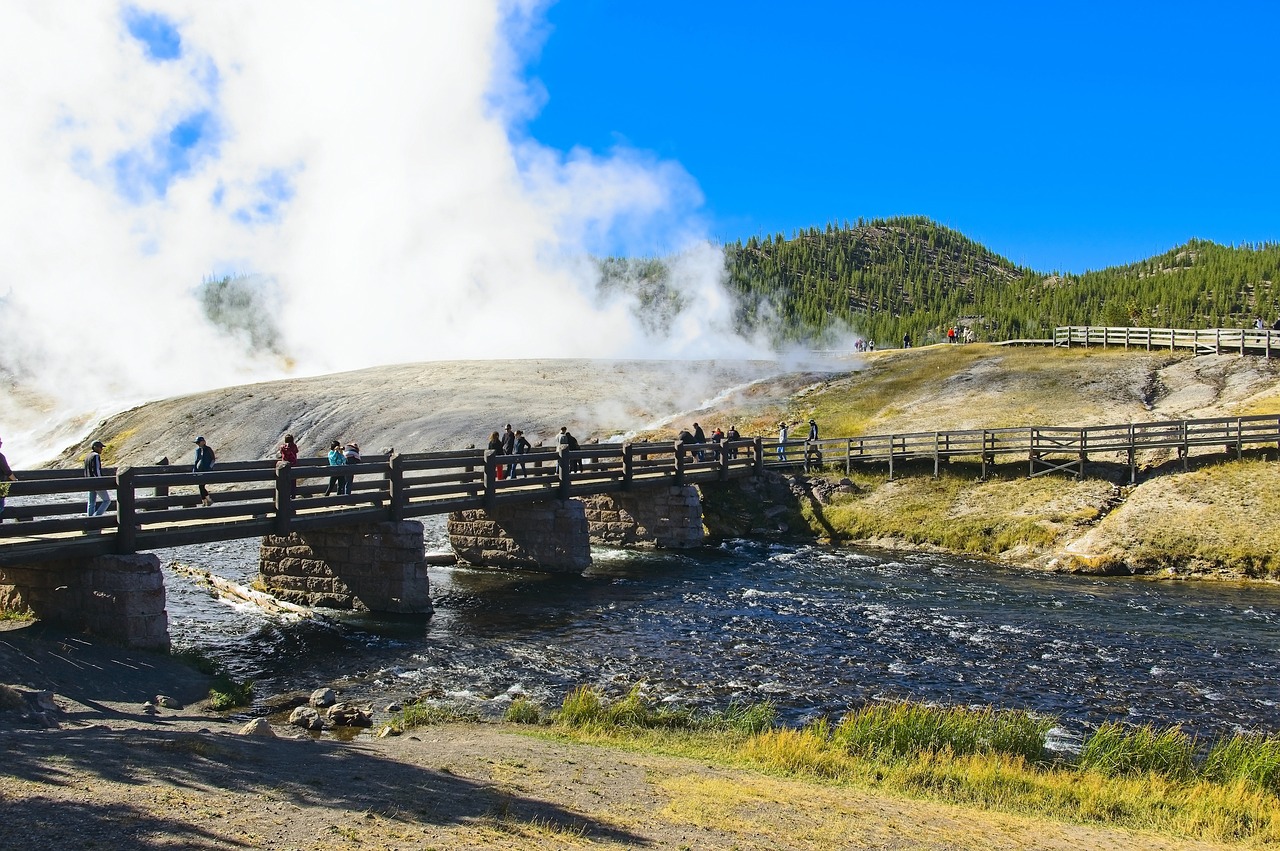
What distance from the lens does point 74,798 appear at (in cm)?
798

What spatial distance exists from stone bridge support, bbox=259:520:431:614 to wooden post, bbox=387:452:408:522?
0.28 metres

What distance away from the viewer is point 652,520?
116ft

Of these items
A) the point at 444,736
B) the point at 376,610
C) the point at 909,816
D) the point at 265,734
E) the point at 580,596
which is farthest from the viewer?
the point at 580,596

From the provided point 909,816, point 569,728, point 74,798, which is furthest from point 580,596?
point 74,798

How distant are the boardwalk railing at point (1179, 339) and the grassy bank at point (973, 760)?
151 feet

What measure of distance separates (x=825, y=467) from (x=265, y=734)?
31.1 meters

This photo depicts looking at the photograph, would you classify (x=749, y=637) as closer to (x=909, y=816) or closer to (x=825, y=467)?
(x=909, y=816)

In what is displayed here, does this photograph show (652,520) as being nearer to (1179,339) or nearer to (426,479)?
(426,479)

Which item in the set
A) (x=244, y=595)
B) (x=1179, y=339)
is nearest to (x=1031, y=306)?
(x=1179, y=339)

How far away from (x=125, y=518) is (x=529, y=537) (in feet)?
47.0

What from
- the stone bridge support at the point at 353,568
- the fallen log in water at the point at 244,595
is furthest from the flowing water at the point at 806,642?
the stone bridge support at the point at 353,568

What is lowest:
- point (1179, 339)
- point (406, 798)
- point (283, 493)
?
point (406, 798)

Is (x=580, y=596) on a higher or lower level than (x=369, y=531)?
lower

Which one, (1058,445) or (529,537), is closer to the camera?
(529,537)
